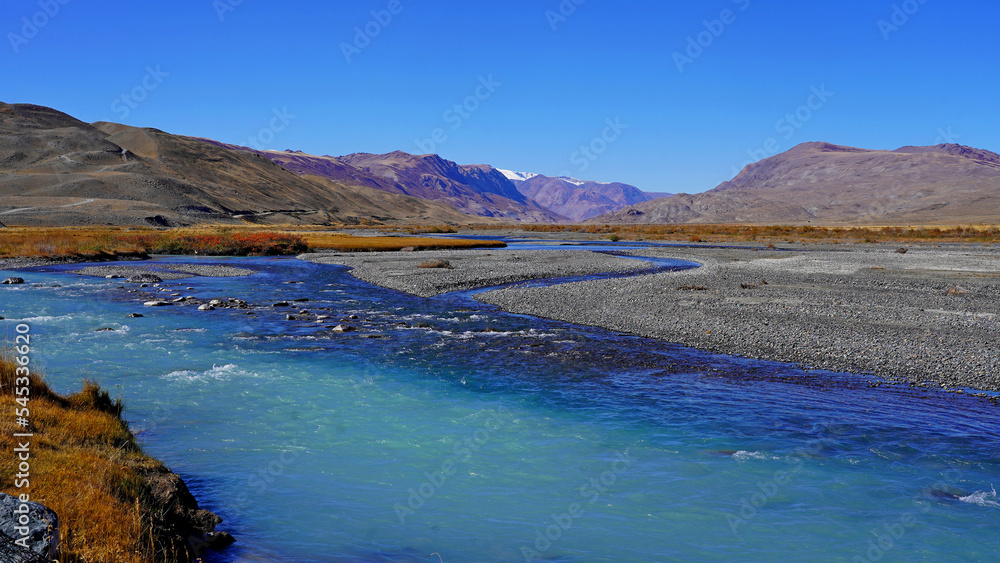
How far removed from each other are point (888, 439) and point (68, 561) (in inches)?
482

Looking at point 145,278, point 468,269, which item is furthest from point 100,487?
point 468,269

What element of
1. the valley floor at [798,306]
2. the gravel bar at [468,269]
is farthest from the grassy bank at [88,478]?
the gravel bar at [468,269]

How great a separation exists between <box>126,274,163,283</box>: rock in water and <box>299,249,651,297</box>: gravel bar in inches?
440

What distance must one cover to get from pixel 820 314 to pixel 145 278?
1334 inches

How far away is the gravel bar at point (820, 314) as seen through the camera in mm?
16391

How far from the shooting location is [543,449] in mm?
11133

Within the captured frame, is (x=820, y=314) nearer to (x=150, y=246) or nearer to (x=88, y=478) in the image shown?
(x=88, y=478)

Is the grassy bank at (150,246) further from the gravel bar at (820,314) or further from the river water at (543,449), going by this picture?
the gravel bar at (820,314)

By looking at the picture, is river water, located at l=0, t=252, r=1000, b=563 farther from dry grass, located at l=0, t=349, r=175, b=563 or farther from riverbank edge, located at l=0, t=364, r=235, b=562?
dry grass, located at l=0, t=349, r=175, b=563

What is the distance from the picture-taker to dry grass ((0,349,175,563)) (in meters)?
5.45

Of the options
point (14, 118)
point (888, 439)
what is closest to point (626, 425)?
point (888, 439)

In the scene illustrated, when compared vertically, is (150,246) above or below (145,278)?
above

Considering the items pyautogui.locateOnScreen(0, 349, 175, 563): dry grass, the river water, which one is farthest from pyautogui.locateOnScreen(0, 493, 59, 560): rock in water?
the river water

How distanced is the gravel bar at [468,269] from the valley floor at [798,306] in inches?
4.7
